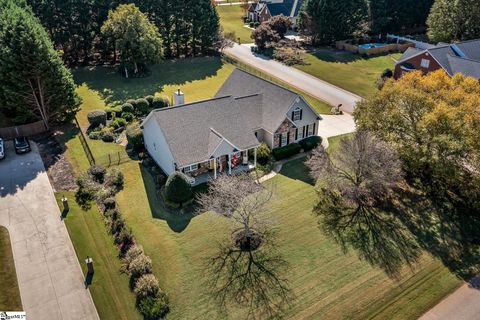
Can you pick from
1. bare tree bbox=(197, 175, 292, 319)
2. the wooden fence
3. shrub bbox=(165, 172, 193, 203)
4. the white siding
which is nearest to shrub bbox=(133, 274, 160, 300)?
bare tree bbox=(197, 175, 292, 319)

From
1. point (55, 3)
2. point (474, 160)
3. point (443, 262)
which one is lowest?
point (443, 262)

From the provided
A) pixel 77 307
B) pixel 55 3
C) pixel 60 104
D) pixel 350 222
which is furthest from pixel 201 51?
pixel 77 307

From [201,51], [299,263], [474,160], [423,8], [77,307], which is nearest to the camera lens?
[77,307]

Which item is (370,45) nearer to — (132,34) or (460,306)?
(132,34)

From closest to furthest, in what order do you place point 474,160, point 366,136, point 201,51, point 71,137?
1. point 474,160
2. point 366,136
3. point 71,137
4. point 201,51

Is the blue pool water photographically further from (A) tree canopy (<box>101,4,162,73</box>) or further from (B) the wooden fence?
(B) the wooden fence

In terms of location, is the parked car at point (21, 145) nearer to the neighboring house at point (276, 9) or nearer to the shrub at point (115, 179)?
the shrub at point (115, 179)

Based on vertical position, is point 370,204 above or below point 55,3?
below

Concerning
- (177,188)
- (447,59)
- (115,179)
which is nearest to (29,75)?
(115,179)

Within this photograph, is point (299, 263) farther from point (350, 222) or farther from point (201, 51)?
point (201, 51)
